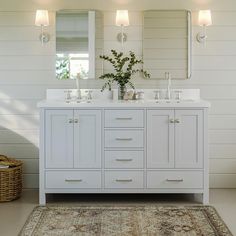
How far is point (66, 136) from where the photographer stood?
14.3 feet

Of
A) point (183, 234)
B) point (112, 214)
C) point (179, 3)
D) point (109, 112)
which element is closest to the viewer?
point (183, 234)

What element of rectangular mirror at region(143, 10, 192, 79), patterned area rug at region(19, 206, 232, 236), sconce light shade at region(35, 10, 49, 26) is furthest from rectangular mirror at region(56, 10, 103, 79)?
patterned area rug at region(19, 206, 232, 236)

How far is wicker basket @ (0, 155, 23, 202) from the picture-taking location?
4480mm

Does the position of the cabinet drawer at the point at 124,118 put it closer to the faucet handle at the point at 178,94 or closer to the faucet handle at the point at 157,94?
the faucet handle at the point at 157,94

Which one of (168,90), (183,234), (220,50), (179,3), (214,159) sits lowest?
(183,234)

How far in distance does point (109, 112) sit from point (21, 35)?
49.3 inches

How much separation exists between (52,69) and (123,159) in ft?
3.92

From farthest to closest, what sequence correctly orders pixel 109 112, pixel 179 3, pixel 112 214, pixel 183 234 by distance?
pixel 179 3 < pixel 109 112 < pixel 112 214 < pixel 183 234

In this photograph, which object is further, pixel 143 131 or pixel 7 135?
pixel 7 135

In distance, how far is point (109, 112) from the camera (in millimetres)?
4332

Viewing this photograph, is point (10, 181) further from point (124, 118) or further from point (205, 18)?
point (205, 18)

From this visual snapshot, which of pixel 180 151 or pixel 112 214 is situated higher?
pixel 180 151

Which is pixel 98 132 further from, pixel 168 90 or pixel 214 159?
pixel 214 159

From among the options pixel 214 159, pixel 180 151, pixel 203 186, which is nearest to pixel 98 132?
pixel 180 151
